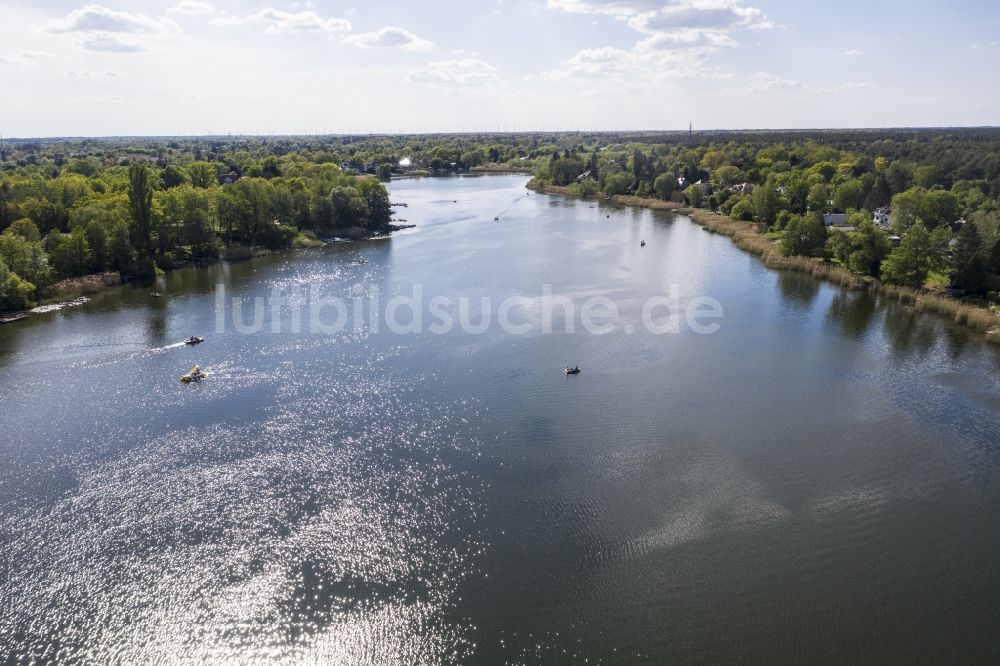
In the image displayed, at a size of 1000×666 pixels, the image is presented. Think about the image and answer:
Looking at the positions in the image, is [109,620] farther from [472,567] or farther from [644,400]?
[644,400]

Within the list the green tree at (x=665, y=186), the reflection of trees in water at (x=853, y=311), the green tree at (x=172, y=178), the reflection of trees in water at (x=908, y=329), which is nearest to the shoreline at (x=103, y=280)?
the green tree at (x=172, y=178)

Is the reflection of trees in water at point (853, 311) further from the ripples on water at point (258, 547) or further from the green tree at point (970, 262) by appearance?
the ripples on water at point (258, 547)

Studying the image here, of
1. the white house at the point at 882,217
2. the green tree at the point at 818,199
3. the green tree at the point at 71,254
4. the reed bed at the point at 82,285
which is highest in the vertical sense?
the green tree at the point at 818,199

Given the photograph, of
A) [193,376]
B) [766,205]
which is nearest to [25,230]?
[193,376]

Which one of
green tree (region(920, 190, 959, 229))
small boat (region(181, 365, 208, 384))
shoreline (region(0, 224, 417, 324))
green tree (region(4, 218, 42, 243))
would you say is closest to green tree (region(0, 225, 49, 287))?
shoreline (region(0, 224, 417, 324))

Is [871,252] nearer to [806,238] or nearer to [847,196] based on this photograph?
[806,238]
